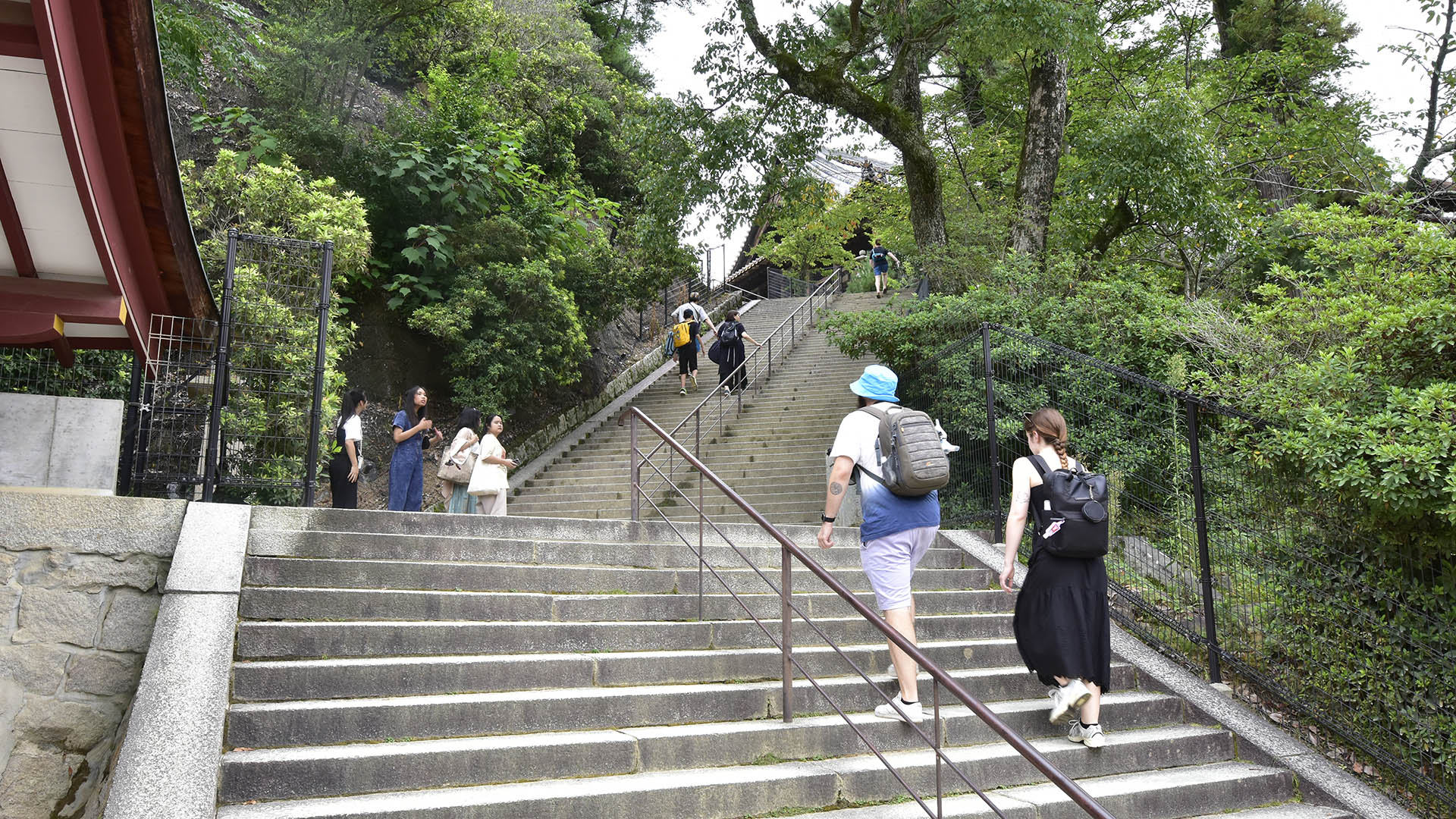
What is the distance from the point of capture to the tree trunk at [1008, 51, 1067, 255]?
13094 millimetres

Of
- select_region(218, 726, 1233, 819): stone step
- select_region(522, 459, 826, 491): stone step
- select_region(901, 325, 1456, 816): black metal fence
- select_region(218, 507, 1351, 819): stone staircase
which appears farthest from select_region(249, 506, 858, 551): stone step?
select_region(522, 459, 826, 491): stone step

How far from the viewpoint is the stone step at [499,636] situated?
435 cm

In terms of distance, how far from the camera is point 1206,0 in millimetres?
16484

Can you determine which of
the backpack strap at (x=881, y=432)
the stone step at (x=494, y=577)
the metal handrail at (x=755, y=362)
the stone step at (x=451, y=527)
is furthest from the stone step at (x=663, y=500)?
the backpack strap at (x=881, y=432)

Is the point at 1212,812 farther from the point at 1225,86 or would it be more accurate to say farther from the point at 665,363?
the point at 665,363

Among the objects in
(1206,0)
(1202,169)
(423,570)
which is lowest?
(423,570)

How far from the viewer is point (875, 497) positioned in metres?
4.89

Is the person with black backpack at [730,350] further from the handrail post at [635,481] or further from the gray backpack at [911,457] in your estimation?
the gray backpack at [911,457]

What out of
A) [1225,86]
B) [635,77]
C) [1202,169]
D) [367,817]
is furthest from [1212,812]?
[635,77]

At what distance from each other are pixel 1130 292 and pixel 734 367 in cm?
688

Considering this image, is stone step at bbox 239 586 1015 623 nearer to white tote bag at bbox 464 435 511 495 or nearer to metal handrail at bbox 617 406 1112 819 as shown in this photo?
metal handrail at bbox 617 406 1112 819

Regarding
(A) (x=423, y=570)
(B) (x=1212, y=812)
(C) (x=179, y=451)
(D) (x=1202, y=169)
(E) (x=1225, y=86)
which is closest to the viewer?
(B) (x=1212, y=812)

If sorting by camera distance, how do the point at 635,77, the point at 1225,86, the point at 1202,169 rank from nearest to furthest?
the point at 1202,169 < the point at 1225,86 < the point at 635,77

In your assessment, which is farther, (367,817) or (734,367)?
(734,367)
